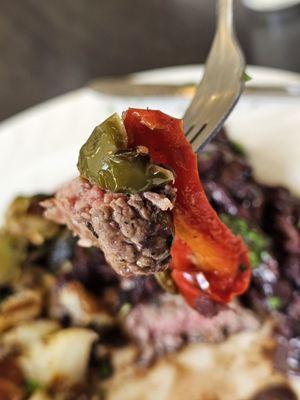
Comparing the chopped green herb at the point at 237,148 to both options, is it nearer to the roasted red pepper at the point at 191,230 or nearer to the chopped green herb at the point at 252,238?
the chopped green herb at the point at 252,238

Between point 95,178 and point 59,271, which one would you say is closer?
point 95,178

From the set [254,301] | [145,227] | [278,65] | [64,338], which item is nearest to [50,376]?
[64,338]

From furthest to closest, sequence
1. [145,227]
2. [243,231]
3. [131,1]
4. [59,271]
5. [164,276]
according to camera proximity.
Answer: [131,1]
[59,271]
[243,231]
[164,276]
[145,227]

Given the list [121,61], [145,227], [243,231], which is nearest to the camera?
[145,227]

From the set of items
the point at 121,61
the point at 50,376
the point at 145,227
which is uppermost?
the point at 145,227

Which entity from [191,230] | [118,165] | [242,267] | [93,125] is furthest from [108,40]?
[118,165]

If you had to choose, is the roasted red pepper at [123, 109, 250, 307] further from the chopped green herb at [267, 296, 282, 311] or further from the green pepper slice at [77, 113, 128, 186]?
the chopped green herb at [267, 296, 282, 311]

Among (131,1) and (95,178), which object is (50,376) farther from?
(131,1)
